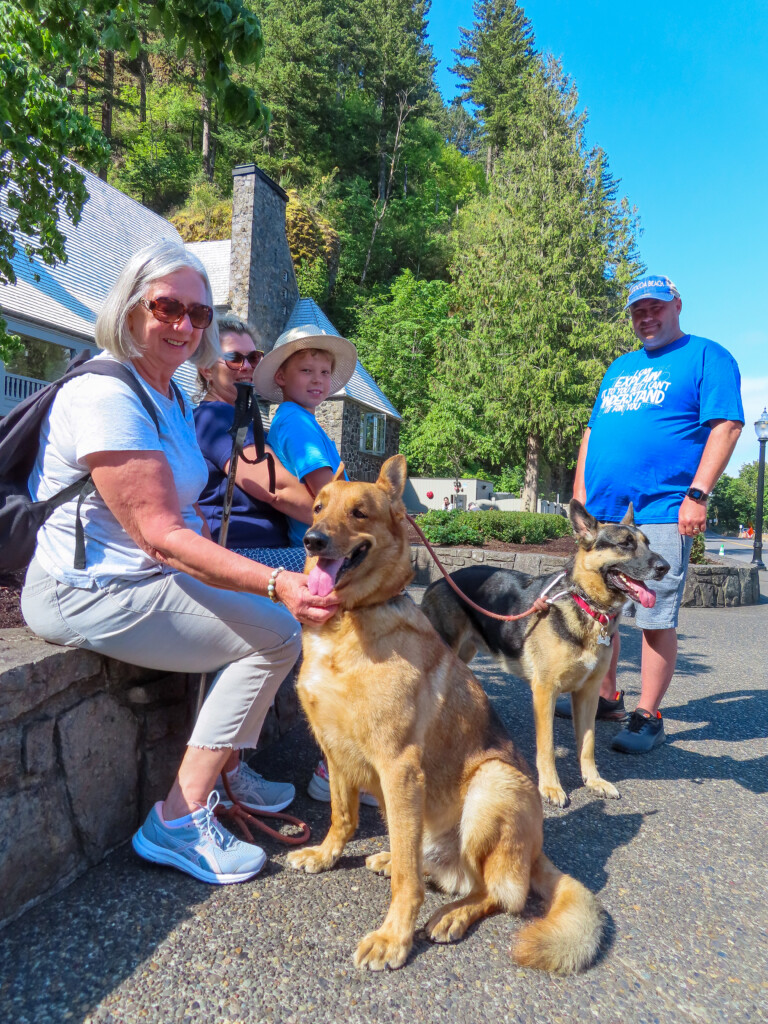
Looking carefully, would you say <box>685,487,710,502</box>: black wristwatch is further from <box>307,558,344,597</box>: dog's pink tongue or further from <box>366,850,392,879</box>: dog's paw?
<box>366,850,392,879</box>: dog's paw

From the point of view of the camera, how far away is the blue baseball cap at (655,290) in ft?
13.5

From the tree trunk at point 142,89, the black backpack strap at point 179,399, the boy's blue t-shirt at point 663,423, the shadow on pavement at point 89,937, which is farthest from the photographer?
the tree trunk at point 142,89

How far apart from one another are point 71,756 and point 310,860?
1047mm

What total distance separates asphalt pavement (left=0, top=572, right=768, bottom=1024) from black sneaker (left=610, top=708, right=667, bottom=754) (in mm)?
848

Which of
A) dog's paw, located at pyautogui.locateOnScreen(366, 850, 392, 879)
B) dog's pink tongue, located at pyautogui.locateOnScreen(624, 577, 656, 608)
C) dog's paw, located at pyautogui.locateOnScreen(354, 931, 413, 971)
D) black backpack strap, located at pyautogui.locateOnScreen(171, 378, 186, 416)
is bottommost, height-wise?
dog's paw, located at pyautogui.locateOnScreen(366, 850, 392, 879)

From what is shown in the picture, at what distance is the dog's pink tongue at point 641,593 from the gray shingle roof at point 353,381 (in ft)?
62.2

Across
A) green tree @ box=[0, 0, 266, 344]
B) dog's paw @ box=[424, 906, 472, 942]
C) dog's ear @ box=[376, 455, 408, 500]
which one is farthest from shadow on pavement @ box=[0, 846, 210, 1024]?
green tree @ box=[0, 0, 266, 344]

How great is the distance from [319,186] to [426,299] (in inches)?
498

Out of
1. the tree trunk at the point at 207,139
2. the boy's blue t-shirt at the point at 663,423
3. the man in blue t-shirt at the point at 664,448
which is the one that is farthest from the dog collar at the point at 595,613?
A: the tree trunk at the point at 207,139

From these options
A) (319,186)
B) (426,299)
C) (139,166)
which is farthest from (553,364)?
(139,166)

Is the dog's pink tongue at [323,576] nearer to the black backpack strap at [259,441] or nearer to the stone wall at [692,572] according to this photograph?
the black backpack strap at [259,441]

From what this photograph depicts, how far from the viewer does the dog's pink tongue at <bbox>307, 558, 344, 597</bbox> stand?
83.6 inches

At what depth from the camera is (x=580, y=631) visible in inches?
150

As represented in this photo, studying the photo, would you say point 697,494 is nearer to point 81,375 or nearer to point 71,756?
point 81,375
